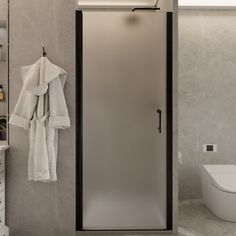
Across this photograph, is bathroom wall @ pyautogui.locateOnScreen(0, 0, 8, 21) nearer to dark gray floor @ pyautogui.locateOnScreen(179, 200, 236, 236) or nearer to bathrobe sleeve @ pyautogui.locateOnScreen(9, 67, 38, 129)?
bathrobe sleeve @ pyautogui.locateOnScreen(9, 67, 38, 129)

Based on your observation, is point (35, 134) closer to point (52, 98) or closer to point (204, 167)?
point (52, 98)

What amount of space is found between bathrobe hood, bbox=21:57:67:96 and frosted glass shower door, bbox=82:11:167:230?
1.13ft

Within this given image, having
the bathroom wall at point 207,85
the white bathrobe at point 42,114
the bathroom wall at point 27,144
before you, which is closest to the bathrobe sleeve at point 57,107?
the white bathrobe at point 42,114

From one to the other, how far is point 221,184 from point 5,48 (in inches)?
96.2

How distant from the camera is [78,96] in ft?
8.38

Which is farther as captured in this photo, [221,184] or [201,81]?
[201,81]

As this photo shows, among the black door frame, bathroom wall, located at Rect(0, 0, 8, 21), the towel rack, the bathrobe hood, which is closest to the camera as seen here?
the bathrobe hood

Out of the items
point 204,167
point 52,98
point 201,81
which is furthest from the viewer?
point 201,81

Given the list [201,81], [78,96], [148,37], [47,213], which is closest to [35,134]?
[78,96]

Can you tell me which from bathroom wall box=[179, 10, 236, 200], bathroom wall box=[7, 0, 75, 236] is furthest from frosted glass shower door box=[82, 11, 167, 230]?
bathroom wall box=[179, 10, 236, 200]

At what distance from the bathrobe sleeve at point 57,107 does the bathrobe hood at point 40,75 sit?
60 mm

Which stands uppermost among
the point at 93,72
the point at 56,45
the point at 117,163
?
the point at 56,45

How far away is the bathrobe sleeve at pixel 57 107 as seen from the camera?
2.31 meters

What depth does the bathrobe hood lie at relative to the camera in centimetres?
226
